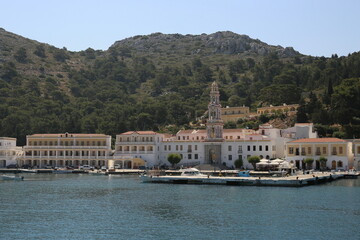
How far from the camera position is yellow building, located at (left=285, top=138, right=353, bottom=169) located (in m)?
87.4

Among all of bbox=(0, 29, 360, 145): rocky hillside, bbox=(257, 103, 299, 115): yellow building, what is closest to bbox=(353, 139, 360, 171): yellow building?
bbox=(0, 29, 360, 145): rocky hillside

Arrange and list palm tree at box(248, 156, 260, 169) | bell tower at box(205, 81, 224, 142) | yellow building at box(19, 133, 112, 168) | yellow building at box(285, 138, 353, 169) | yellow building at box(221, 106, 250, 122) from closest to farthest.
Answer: yellow building at box(285, 138, 353, 169)
palm tree at box(248, 156, 260, 169)
bell tower at box(205, 81, 224, 142)
yellow building at box(19, 133, 112, 168)
yellow building at box(221, 106, 250, 122)

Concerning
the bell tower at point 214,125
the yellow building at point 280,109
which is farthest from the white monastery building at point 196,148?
the yellow building at point 280,109

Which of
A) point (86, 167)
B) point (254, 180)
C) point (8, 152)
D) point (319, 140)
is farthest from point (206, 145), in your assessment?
point (8, 152)

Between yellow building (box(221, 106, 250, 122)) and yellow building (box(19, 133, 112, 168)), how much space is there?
36.8m

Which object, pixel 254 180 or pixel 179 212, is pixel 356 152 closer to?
pixel 254 180

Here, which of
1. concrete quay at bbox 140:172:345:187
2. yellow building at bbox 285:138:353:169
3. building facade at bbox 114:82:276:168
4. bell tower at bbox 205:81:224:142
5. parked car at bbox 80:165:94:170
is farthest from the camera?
parked car at bbox 80:165:94:170

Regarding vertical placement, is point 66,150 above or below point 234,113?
below

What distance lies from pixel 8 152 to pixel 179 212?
6899 centimetres

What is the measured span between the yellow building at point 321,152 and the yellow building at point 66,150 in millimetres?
33636

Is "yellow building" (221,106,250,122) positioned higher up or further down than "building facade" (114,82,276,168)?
higher up

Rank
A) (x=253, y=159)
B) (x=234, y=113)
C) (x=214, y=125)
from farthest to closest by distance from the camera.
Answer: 1. (x=234, y=113)
2. (x=214, y=125)
3. (x=253, y=159)

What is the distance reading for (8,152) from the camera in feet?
349

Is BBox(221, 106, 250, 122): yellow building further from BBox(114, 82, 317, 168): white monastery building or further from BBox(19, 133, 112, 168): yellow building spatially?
BBox(19, 133, 112, 168): yellow building
